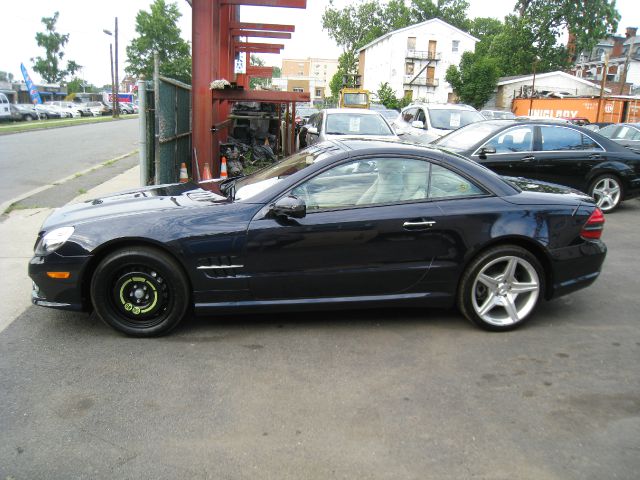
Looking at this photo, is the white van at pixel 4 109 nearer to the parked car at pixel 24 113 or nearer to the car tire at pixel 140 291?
the parked car at pixel 24 113

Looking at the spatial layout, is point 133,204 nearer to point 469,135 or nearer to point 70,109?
point 469,135

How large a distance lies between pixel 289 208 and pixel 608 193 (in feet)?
24.6

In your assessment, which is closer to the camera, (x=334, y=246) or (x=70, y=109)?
(x=334, y=246)

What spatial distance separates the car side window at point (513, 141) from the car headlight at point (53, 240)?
681 centimetres

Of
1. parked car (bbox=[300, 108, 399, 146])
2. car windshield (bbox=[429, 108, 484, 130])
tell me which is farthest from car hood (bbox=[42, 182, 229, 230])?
car windshield (bbox=[429, 108, 484, 130])

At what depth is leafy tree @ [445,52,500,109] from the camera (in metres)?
53.9

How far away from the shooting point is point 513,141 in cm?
905

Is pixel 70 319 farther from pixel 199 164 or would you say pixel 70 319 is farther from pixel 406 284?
pixel 199 164

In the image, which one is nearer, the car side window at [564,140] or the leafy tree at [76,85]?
the car side window at [564,140]

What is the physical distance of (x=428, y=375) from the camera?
12.3 feet

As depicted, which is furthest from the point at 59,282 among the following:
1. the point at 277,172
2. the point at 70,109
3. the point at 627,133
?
the point at 70,109

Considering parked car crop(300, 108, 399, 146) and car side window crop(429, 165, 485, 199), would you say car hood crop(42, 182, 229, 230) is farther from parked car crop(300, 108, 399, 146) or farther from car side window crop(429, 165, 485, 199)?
parked car crop(300, 108, 399, 146)

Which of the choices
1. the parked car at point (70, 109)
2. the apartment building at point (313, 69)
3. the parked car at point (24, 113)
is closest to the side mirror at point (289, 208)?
the parked car at point (24, 113)

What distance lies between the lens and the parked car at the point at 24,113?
41625mm
